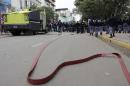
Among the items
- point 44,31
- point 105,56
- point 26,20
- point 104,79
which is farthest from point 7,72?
point 44,31

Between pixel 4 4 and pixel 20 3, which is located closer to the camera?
pixel 4 4

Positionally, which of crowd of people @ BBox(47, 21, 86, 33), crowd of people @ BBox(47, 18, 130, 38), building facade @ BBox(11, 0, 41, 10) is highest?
building facade @ BBox(11, 0, 41, 10)

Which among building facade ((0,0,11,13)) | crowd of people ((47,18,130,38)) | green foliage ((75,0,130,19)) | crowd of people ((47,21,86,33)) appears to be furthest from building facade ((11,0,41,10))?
crowd of people ((47,18,130,38))

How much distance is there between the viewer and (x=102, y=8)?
216ft

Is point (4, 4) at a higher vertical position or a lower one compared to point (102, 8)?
higher

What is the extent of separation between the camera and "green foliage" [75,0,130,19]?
59.4 meters

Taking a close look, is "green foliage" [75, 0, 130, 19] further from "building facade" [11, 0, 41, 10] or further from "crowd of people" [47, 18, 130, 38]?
"building facade" [11, 0, 41, 10]

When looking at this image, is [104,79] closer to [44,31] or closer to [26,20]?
[26,20]

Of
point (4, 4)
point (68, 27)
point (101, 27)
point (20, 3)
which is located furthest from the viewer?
point (20, 3)

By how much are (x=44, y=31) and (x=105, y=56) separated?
35192 millimetres

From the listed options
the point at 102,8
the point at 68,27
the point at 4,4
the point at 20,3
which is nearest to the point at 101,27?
the point at 68,27

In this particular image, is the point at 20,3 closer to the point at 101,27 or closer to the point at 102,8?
the point at 102,8

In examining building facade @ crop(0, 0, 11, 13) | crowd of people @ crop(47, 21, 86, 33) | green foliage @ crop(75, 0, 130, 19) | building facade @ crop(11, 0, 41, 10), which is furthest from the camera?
building facade @ crop(11, 0, 41, 10)

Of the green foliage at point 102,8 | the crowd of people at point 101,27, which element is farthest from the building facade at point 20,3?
the crowd of people at point 101,27
